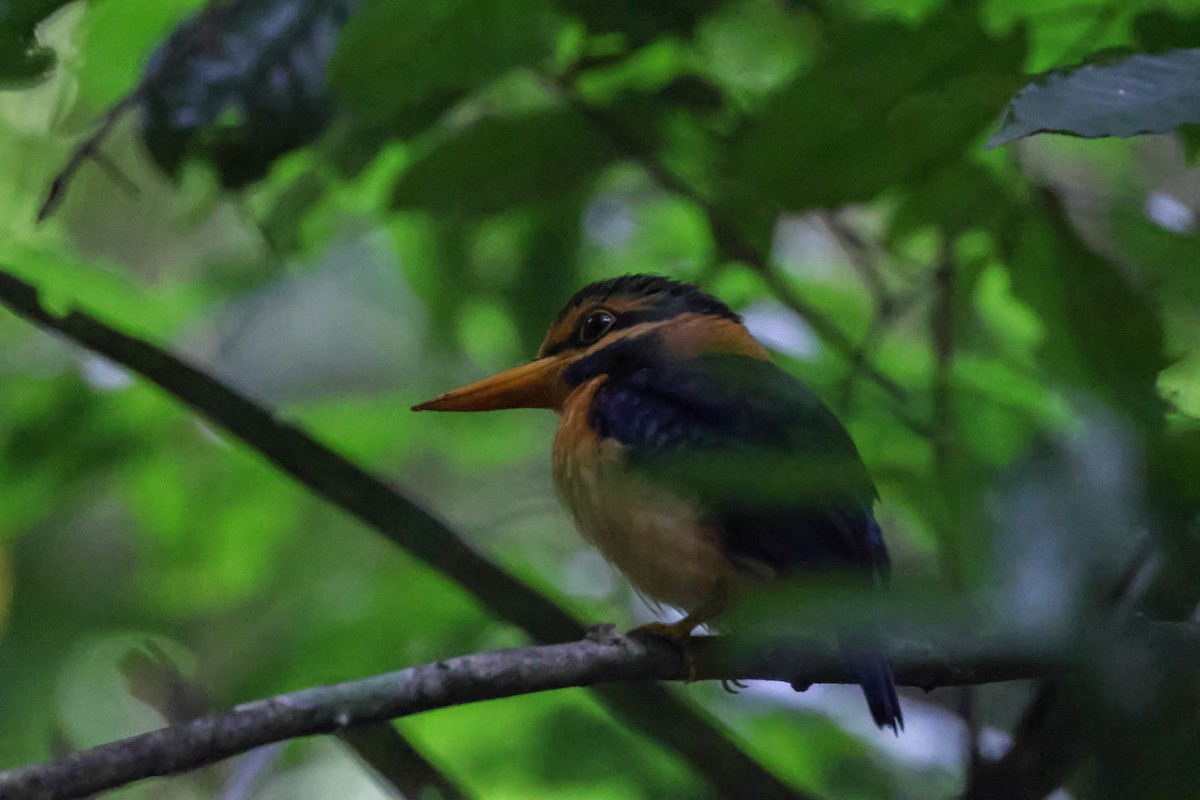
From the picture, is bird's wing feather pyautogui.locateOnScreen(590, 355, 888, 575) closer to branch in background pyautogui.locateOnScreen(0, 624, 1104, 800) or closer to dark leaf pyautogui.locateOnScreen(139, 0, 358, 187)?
branch in background pyautogui.locateOnScreen(0, 624, 1104, 800)

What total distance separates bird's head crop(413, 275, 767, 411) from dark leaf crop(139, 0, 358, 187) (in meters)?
0.49

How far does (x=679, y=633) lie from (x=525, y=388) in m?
0.56

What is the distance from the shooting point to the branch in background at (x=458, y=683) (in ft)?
3.49

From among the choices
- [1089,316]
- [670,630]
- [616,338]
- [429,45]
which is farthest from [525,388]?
[1089,316]

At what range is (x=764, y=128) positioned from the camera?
1.53 m

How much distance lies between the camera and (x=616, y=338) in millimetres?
2109

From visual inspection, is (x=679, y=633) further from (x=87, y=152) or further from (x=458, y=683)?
(x=87, y=152)

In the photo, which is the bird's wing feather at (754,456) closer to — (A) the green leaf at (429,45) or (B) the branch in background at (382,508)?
(B) the branch in background at (382,508)

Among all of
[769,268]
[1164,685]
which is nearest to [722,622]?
[1164,685]

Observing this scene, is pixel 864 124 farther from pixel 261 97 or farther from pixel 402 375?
pixel 402 375

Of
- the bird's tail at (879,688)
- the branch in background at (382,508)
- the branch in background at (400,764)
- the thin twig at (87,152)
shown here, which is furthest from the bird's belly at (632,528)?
the thin twig at (87,152)

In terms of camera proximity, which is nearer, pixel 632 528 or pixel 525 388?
pixel 632 528

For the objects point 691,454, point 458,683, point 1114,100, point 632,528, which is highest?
point 1114,100

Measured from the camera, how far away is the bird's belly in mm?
1576
